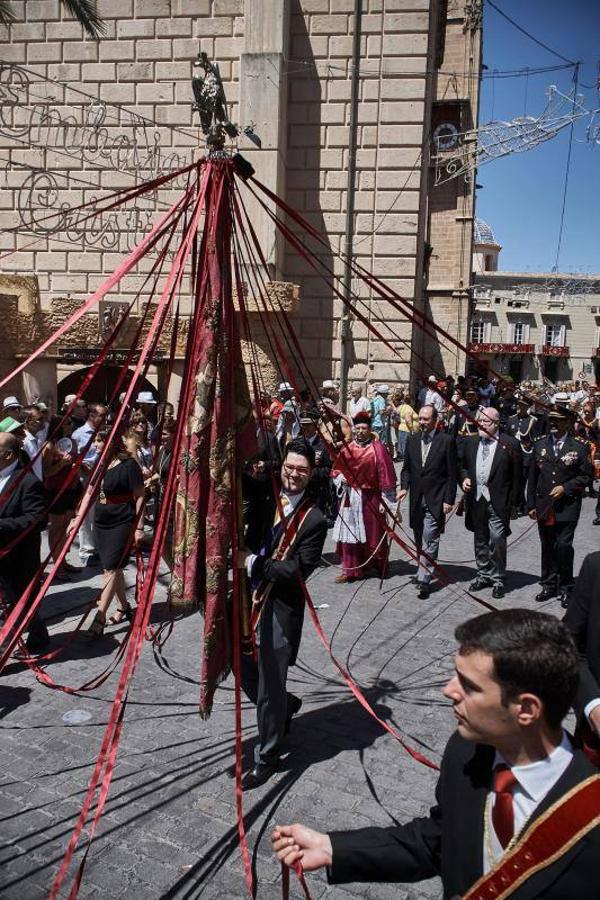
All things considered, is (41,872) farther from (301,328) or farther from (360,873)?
(301,328)

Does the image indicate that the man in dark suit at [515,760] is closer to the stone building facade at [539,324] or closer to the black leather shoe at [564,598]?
the black leather shoe at [564,598]

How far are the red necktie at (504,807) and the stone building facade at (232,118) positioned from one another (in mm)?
13317

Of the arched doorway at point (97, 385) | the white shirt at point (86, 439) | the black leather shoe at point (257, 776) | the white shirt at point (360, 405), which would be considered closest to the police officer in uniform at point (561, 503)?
the black leather shoe at point (257, 776)

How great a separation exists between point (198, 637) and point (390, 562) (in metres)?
3.48

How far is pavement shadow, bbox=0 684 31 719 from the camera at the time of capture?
4.95 meters

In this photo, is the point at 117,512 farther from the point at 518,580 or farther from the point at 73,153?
the point at 73,153

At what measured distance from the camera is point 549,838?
164 cm

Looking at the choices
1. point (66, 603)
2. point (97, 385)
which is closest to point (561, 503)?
point (66, 603)

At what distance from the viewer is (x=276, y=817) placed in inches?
150

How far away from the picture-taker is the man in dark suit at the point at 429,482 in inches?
312

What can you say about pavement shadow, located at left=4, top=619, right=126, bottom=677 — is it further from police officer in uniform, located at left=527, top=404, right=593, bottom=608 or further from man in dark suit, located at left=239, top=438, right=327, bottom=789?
police officer in uniform, located at left=527, top=404, right=593, bottom=608

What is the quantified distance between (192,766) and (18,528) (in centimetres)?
243

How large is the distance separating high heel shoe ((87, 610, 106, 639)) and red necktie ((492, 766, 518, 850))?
494 centimetres

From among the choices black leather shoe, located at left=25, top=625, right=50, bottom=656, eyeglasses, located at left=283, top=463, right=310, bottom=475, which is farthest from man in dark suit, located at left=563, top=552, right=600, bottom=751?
black leather shoe, located at left=25, top=625, right=50, bottom=656
